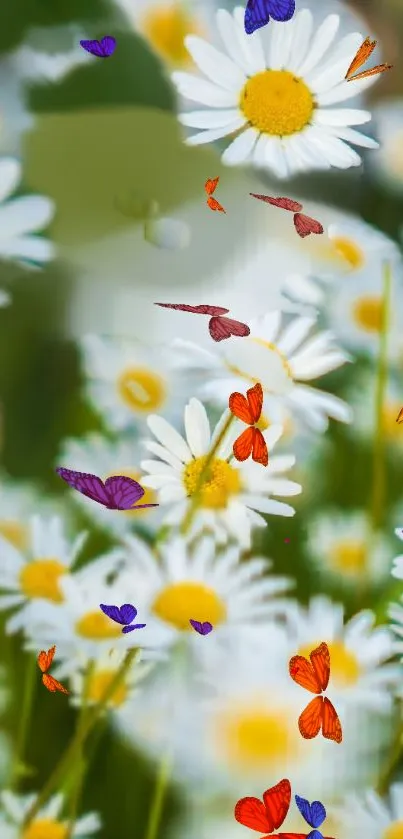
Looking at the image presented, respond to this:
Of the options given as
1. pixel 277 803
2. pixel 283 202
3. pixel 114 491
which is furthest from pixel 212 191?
pixel 277 803

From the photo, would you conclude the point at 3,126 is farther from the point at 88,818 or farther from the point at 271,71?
the point at 88,818

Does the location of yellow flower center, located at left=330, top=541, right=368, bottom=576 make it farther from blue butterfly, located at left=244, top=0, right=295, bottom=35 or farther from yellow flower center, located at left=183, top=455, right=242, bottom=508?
blue butterfly, located at left=244, top=0, right=295, bottom=35

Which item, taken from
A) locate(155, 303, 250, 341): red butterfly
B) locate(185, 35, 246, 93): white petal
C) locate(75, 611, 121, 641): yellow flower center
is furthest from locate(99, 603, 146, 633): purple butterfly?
locate(185, 35, 246, 93): white petal

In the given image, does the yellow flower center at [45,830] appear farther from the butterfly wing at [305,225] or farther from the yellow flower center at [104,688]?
the butterfly wing at [305,225]

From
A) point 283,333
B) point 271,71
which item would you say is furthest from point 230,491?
point 271,71

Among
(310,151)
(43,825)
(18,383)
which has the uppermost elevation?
(310,151)

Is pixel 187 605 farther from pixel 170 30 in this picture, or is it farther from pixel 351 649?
pixel 170 30

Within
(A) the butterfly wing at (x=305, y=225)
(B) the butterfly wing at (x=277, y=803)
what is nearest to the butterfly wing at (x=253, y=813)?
(B) the butterfly wing at (x=277, y=803)
